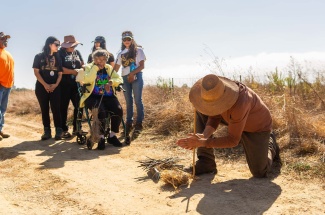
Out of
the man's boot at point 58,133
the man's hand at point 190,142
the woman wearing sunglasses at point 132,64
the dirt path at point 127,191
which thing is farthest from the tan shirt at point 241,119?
the man's boot at point 58,133

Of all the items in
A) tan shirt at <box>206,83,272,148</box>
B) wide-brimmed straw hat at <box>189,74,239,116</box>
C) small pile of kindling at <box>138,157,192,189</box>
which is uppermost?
wide-brimmed straw hat at <box>189,74,239,116</box>

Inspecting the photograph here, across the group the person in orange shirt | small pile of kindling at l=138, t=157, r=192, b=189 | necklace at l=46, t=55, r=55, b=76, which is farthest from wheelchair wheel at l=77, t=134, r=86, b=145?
small pile of kindling at l=138, t=157, r=192, b=189

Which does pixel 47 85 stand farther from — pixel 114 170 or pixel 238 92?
pixel 238 92

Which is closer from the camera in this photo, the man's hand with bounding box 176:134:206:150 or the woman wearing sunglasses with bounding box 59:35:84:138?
the man's hand with bounding box 176:134:206:150

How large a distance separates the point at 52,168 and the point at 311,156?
11.5 feet

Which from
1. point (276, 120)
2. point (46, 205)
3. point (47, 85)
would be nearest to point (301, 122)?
point (276, 120)

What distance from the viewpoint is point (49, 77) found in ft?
22.2

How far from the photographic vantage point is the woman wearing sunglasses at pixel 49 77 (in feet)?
21.9

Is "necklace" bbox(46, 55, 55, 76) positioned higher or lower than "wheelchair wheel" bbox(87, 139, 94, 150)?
higher

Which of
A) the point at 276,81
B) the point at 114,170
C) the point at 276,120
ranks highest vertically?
the point at 276,81

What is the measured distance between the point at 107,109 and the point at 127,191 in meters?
2.64

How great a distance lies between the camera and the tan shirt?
342cm

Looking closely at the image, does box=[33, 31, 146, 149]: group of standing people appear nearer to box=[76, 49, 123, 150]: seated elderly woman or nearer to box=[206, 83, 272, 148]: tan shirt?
box=[76, 49, 123, 150]: seated elderly woman

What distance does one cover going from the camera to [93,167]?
480 cm
